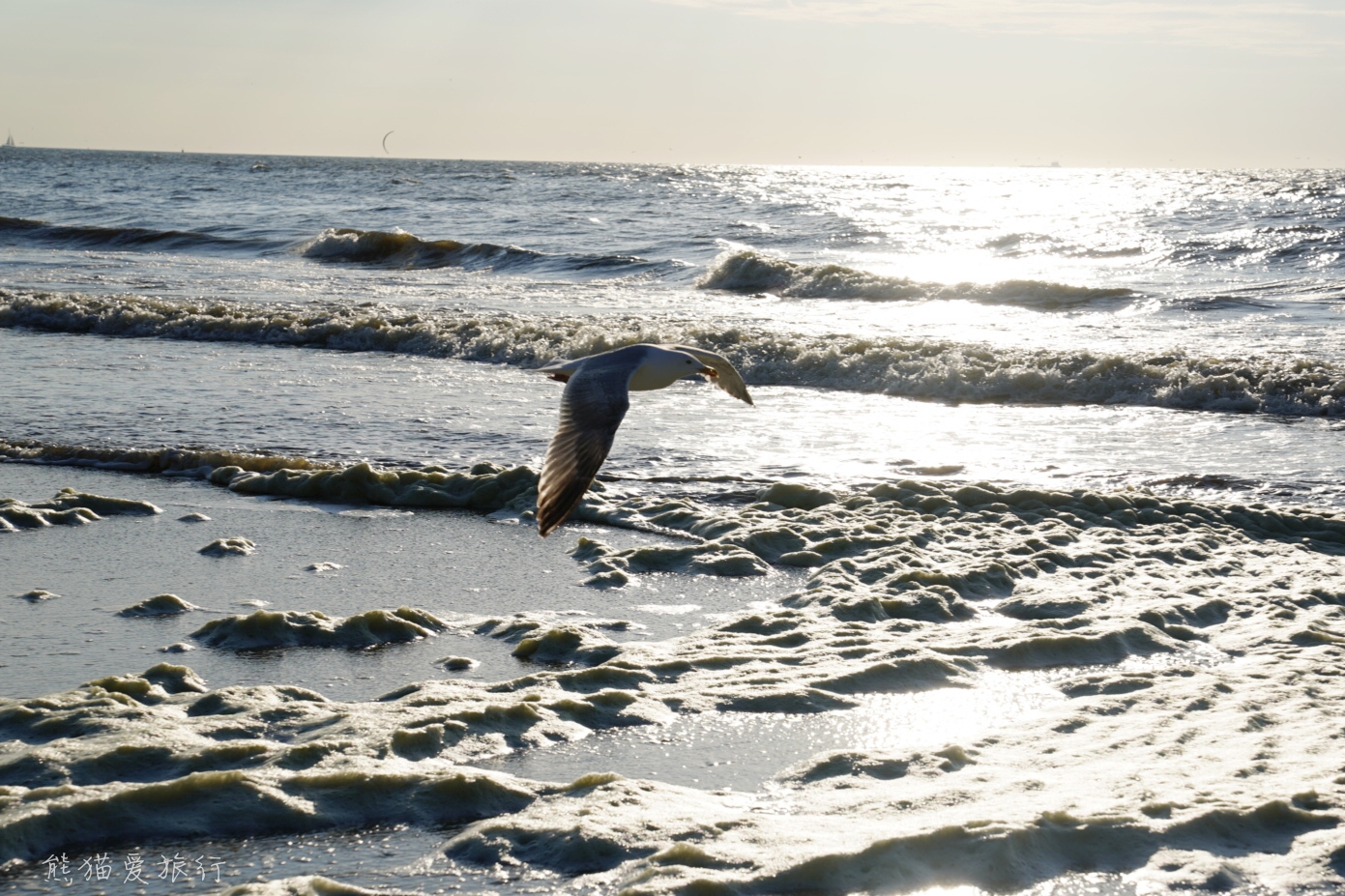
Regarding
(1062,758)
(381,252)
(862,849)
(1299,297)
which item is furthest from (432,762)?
(381,252)

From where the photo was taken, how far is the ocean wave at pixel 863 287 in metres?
17.6

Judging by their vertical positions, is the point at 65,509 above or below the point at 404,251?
below

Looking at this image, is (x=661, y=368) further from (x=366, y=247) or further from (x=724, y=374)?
(x=366, y=247)

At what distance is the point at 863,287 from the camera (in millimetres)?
18438

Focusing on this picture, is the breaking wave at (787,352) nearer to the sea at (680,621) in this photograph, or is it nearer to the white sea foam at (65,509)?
the sea at (680,621)

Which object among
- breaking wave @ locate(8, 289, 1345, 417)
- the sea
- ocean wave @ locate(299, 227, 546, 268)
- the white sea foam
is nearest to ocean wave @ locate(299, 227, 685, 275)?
ocean wave @ locate(299, 227, 546, 268)

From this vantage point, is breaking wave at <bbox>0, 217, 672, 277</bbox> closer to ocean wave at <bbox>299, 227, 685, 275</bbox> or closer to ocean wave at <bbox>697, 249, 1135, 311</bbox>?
ocean wave at <bbox>299, 227, 685, 275</bbox>

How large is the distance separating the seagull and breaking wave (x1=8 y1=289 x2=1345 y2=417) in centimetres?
527

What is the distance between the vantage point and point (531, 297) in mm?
17422

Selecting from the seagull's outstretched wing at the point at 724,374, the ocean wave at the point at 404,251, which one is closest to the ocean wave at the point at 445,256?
the ocean wave at the point at 404,251

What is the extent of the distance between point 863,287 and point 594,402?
14254 mm

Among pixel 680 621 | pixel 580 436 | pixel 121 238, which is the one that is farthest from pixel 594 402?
pixel 121 238

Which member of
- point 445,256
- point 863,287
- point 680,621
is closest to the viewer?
point 680,621

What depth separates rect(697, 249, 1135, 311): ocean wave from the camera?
17609 mm
